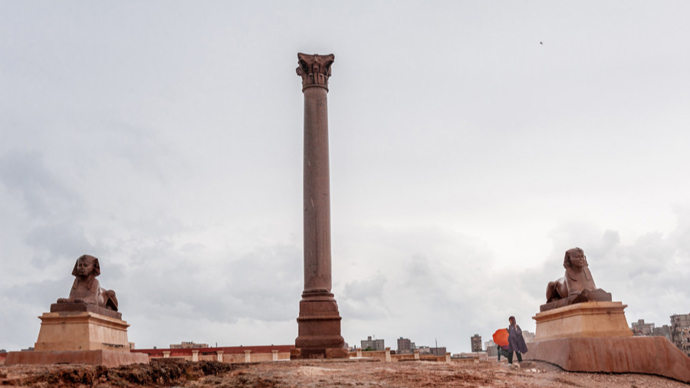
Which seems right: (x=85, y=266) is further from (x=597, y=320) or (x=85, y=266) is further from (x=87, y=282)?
(x=597, y=320)

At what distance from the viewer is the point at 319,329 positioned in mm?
16562

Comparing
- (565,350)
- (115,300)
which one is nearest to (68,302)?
(115,300)

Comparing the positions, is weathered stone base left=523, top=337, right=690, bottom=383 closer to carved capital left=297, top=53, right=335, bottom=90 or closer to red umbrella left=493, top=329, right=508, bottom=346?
red umbrella left=493, top=329, right=508, bottom=346

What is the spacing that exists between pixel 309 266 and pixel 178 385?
9.56 metres

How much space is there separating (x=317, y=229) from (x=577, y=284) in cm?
737

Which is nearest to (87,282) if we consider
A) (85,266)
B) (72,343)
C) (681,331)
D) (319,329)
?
(85,266)

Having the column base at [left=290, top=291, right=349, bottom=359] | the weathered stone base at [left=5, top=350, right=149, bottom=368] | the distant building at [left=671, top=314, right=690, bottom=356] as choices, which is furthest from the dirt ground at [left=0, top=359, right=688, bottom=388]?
the distant building at [left=671, top=314, right=690, bottom=356]

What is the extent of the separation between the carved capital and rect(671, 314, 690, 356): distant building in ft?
150

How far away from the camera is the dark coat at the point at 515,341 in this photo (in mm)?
13220

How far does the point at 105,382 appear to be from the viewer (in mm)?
7430

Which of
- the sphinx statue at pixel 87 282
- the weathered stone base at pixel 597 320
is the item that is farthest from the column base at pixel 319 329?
the weathered stone base at pixel 597 320

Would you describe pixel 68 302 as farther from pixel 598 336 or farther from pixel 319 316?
pixel 598 336

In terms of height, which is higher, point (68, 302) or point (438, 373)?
point (68, 302)

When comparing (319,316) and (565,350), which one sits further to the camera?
(319,316)
